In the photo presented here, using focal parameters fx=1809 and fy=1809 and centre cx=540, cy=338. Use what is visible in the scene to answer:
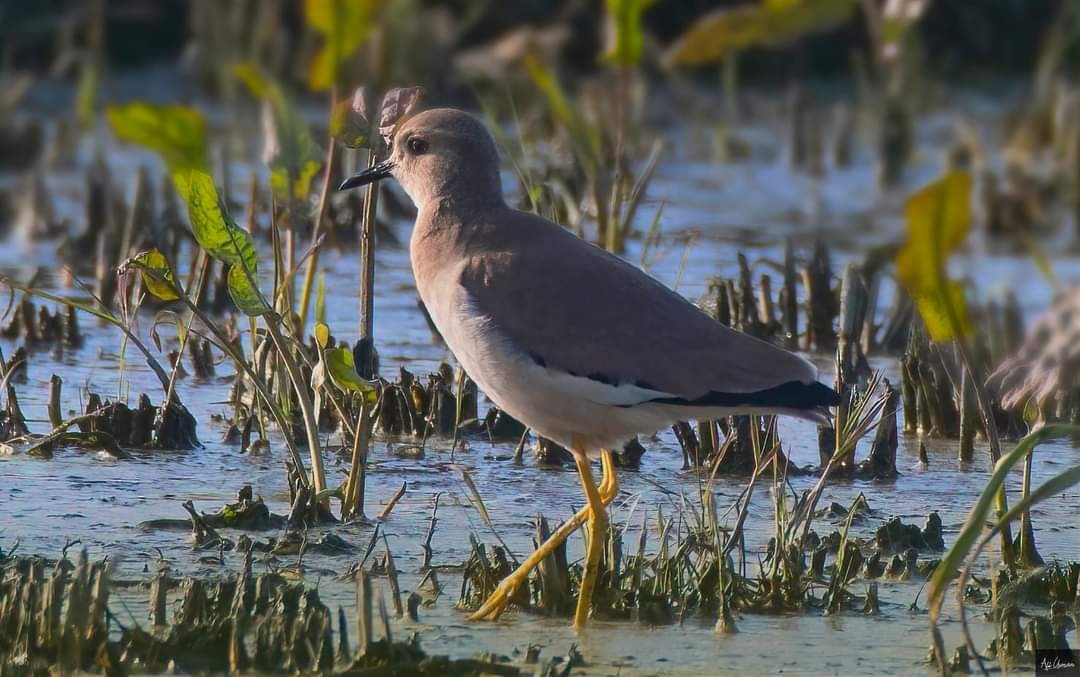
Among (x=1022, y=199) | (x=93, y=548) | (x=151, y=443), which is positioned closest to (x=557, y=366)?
(x=93, y=548)

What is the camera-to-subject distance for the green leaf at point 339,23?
501 centimetres

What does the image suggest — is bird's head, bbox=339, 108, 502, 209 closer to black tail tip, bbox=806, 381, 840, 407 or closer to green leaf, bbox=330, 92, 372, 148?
green leaf, bbox=330, 92, 372, 148

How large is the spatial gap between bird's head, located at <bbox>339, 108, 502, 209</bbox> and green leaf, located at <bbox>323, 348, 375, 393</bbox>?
0.50m

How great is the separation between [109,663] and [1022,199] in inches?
294

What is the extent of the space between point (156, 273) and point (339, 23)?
105 cm

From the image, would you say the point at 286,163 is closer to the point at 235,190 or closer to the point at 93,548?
the point at 93,548

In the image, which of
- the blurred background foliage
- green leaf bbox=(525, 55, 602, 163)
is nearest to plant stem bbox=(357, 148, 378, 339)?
green leaf bbox=(525, 55, 602, 163)

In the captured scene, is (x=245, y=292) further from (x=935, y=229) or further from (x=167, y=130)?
(x=935, y=229)

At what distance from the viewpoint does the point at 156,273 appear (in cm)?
439

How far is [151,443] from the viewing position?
5.23 metres

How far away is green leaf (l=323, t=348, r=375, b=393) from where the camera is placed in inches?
171

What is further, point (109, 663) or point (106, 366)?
point (106, 366)

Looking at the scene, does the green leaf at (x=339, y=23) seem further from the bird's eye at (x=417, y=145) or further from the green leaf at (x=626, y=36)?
the green leaf at (x=626, y=36)

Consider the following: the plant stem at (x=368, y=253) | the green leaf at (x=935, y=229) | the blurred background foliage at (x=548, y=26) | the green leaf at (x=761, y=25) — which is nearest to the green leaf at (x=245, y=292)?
the plant stem at (x=368, y=253)
